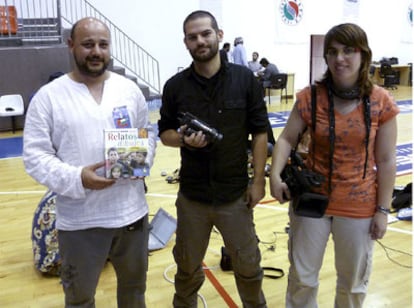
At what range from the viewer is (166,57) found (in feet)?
39.6

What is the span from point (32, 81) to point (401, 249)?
7.68m

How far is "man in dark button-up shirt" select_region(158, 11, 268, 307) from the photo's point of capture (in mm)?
1975

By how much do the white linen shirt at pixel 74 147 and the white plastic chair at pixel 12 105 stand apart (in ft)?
22.8

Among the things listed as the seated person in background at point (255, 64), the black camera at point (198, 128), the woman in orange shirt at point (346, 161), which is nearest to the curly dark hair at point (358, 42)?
the woman in orange shirt at point (346, 161)

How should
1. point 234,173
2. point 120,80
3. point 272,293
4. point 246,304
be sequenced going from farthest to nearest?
point 272,293 < point 246,304 < point 234,173 < point 120,80

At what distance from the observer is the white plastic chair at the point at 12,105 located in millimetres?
8086

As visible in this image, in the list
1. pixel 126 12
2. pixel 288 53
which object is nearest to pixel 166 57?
pixel 126 12

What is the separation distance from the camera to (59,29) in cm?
995

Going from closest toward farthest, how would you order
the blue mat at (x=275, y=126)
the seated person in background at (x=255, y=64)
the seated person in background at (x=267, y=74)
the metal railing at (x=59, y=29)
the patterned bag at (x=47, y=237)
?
the patterned bag at (x=47, y=237) → the blue mat at (x=275, y=126) → the metal railing at (x=59, y=29) → the seated person in background at (x=267, y=74) → the seated person in background at (x=255, y=64)

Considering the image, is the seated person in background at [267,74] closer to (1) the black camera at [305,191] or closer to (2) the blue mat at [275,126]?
(2) the blue mat at [275,126]

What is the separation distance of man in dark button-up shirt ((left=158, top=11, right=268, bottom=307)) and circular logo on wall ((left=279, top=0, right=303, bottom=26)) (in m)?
12.1

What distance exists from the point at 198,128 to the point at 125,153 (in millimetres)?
341

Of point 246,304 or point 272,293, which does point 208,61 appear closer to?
point 246,304

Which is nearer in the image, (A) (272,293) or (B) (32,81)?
(A) (272,293)
